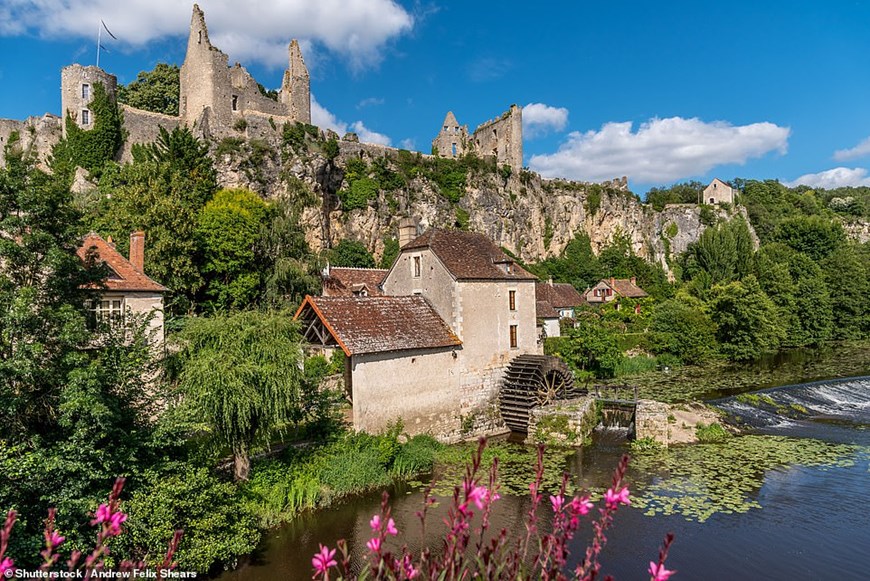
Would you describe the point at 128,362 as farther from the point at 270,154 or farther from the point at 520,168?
the point at 520,168

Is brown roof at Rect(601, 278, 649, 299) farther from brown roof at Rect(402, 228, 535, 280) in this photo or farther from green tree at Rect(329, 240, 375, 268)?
brown roof at Rect(402, 228, 535, 280)

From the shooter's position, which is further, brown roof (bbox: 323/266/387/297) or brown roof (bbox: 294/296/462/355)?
brown roof (bbox: 323/266/387/297)

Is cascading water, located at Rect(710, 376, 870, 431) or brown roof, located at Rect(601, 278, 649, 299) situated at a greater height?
brown roof, located at Rect(601, 278, 649, 299)

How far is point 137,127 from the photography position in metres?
41.4

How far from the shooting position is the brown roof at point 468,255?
74.5ft

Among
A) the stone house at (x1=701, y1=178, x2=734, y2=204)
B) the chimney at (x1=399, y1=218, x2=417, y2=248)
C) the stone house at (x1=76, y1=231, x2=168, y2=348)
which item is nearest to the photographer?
the stone house at (x1=76, y1=231, x2=168, y2=348)

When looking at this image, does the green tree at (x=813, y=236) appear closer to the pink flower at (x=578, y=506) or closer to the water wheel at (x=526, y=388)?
the water wheel at (x=526, y=388)

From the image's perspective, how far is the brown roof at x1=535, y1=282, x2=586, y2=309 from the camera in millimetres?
48622

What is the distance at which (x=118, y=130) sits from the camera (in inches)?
1590

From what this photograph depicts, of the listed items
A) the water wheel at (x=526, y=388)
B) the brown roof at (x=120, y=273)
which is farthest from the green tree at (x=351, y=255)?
the water wheel at (x=526, y=388)

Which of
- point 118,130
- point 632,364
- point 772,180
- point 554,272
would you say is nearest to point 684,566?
point 632,364

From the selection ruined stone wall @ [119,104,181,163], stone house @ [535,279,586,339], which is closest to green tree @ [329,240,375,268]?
stone house @ [535,279,586,339]

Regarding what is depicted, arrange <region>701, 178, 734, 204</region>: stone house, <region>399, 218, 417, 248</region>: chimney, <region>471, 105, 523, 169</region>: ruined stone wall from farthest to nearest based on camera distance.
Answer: <region>701, 178, 734, 204</region>: stone house < <region>471, 105, 523, 169</region>: ruined stone wall < <region>399, 218, 417, 248</region>: chimney

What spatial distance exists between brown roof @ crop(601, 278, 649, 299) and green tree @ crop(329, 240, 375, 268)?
88.1ft
